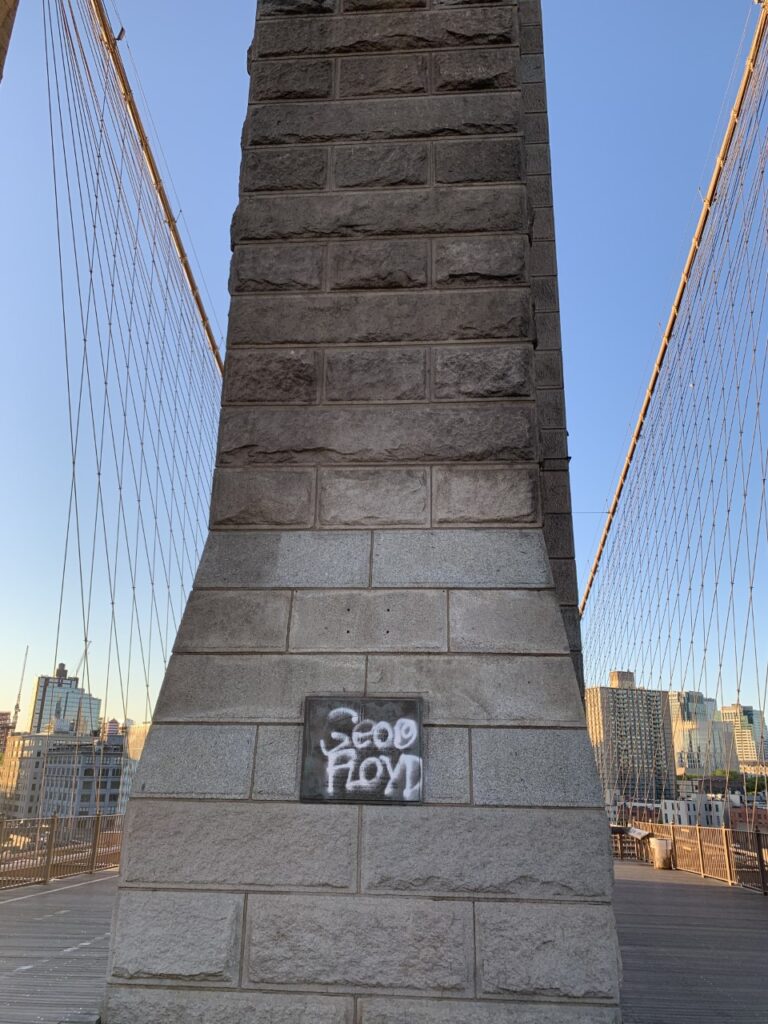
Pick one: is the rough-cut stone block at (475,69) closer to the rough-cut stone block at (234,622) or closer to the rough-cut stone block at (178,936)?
the rough-cut stone block at (234,622)

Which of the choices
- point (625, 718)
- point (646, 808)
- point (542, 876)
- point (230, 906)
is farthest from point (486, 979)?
point (625, 718)

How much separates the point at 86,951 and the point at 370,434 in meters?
4.41

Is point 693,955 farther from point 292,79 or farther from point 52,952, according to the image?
point 292,79

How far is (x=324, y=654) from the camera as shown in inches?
134

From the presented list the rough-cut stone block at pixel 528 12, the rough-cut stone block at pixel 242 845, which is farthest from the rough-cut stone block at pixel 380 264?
the rough-cut stone block at pixel 528 12

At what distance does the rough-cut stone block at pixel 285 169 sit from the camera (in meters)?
4.07

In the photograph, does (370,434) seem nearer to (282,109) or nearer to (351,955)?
(282,109)

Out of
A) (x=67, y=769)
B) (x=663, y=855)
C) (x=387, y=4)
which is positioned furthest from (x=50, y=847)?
(x=663, y=855)

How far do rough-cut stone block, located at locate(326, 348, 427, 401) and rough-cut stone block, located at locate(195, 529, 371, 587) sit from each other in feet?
1.92

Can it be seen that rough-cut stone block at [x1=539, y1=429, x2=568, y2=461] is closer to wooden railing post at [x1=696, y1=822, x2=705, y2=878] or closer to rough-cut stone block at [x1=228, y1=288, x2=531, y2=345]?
rough-cut stone block at [x1=228, y1=288, x2=531, y2=345]

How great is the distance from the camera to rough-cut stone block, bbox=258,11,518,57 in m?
4.18

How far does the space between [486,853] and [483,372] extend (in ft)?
5.99

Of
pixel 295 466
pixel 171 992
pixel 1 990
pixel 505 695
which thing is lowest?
pixel 1 990

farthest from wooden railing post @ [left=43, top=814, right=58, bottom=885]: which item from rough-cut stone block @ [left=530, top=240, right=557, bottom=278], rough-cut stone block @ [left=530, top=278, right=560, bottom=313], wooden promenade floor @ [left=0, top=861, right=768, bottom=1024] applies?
rough-cut stone block @ [left=530, top=240, right=557, bottom=278]
